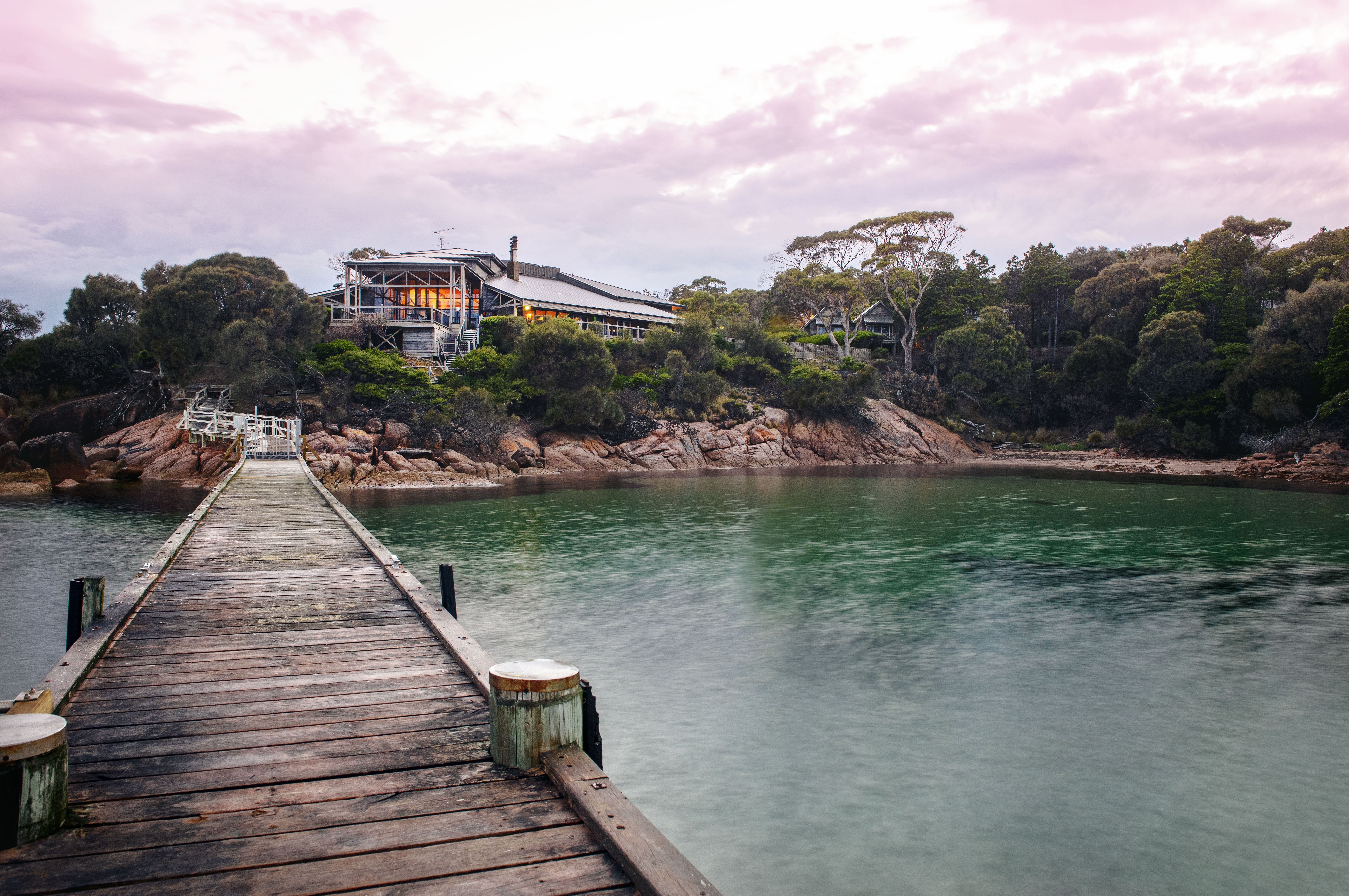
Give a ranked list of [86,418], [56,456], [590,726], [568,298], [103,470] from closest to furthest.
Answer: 1. [590,726]
2. [56,456]
3. [103,470]
4. [86,418]
5. [568,298]

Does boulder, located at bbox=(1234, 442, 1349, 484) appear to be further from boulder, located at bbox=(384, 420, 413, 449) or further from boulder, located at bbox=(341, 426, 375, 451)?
boulder, located at bbox=(341, 426, 375, 451)

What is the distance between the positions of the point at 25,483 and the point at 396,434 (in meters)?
14.3

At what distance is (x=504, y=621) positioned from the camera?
12.9 metres

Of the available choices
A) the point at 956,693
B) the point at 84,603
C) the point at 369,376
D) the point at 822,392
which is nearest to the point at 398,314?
the point at 369,376

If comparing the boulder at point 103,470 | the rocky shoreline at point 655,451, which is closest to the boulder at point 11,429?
the boulder at point 103,470

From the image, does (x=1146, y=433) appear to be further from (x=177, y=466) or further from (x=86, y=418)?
(x=86, y=418)

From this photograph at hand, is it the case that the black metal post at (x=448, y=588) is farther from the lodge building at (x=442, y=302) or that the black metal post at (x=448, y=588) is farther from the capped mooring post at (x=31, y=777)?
the lodge building at (x=442, y=302)

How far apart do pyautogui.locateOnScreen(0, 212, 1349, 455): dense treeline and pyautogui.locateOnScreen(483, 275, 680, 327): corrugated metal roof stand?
428 centimetres

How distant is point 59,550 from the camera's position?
18.1 meters

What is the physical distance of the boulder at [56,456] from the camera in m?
32.1

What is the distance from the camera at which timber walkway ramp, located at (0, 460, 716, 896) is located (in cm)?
326

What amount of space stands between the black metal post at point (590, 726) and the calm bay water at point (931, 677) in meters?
2.16

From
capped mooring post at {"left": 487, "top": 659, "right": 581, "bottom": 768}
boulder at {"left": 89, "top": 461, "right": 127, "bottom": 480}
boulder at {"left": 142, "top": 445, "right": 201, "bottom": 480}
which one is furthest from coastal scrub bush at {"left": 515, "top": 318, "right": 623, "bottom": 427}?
capped mooring post at {"left": 487, "top": 659, "right": 581, "bottom": 768}

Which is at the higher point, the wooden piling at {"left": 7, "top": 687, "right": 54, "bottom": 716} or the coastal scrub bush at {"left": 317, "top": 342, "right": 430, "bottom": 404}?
the coastal scrub bush at {"left": 317, "top": 342, "right": 430, "bottom": 404}
